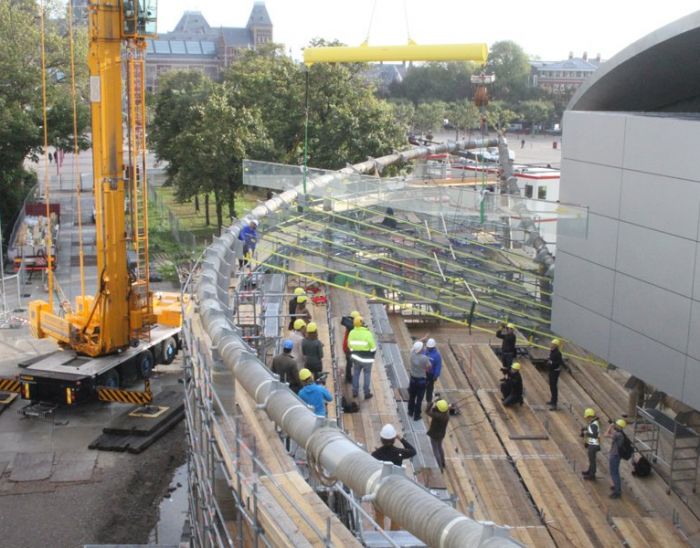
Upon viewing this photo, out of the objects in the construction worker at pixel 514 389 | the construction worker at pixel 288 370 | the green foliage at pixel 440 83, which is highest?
the green foliage at pixel 440 83

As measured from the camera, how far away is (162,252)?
37.7 m

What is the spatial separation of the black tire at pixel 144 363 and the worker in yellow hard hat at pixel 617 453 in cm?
1153

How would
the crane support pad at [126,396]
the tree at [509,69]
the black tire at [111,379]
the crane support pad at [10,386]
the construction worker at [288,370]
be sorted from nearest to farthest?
the construction worker at [288,370] → the crane support pad at [126,396] → the crane support pad at [10,386] → the black tire at [111,379] → the tree at [509,69]

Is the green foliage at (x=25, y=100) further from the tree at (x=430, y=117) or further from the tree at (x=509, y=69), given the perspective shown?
the tree at (x=509, y=69)

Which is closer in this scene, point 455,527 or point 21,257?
point 455,527

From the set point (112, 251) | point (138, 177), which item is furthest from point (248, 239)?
point (138, 177)

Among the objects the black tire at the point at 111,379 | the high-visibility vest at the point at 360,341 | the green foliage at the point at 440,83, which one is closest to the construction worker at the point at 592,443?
the high-visibility vest at the point at 360,341

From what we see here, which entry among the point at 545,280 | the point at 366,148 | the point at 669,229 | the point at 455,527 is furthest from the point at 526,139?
the point at 455,527

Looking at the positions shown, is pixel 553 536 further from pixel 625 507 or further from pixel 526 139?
pixel 526 139

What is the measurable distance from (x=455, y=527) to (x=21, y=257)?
104ft

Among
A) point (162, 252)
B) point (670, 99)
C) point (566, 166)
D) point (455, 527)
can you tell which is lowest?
point (162, 252)

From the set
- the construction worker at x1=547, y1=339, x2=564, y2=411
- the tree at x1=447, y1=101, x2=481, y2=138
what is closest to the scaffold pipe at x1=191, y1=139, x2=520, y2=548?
the construction worker at x1=547, y1=339, x2=564, y2=411

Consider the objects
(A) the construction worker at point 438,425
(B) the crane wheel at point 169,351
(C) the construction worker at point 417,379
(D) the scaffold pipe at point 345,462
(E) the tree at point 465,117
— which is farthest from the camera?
(E) the tree at point 465,117

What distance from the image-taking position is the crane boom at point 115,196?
1961 cm
